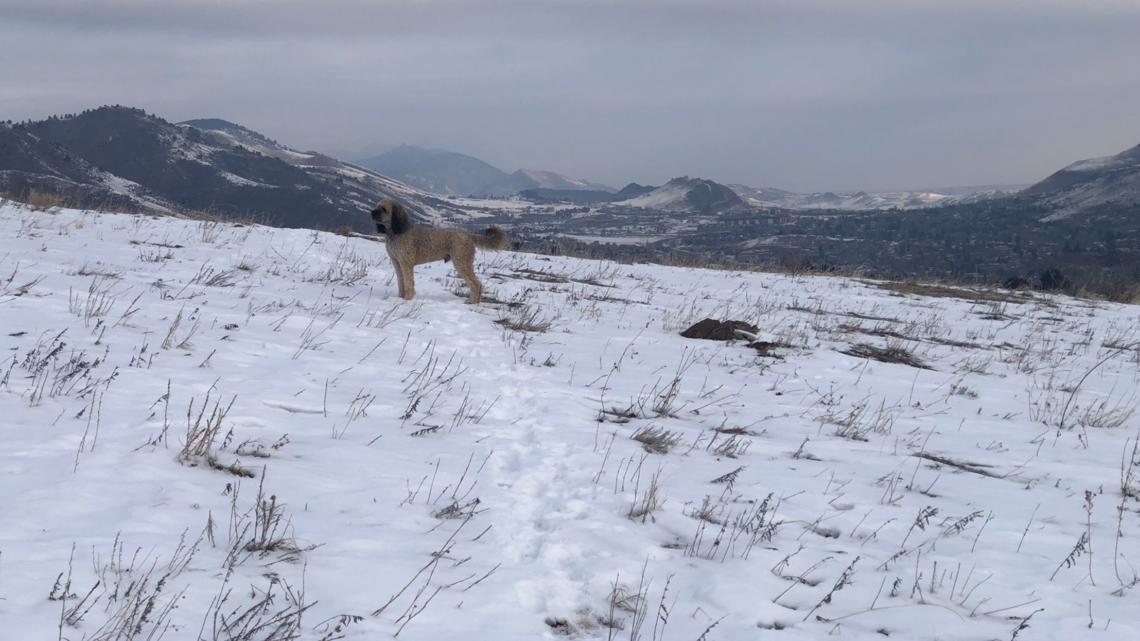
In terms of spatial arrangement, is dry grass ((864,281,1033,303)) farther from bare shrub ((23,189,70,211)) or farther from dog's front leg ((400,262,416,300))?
bare shrub ((23,189,70,211))

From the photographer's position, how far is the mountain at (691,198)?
150 m

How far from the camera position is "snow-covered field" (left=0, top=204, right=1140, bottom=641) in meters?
2.26

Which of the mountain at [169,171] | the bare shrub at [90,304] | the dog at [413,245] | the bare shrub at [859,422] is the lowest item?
the bare shrub at [859,422]

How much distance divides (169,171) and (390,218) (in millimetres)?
116046

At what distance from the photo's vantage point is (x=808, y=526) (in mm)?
3285

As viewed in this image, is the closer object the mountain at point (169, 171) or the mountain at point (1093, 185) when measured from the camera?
the mountain at point (169, 171)

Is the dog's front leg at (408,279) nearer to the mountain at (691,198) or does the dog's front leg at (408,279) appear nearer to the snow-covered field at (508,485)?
the snow-covered field at (508,485)

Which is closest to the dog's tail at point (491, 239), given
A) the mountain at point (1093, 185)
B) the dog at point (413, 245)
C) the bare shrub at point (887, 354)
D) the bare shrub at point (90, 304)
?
the dog at point (413, 245)

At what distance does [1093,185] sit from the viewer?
9912 cm

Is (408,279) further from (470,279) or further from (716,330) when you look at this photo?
(716,330)

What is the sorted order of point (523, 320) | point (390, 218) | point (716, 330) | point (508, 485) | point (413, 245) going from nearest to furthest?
point (508, 485) < point (523, 320) < point (716, 330) < point (390, 218) < point (413, 245)

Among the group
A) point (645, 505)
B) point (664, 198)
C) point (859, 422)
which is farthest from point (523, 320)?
point (664, 198)

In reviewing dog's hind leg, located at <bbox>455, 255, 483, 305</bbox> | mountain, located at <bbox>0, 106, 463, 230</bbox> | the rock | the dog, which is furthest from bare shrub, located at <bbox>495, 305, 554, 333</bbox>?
mountain, located at <bbox>0, 106, 463, 230</bbox>

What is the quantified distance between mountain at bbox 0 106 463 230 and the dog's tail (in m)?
73.7
